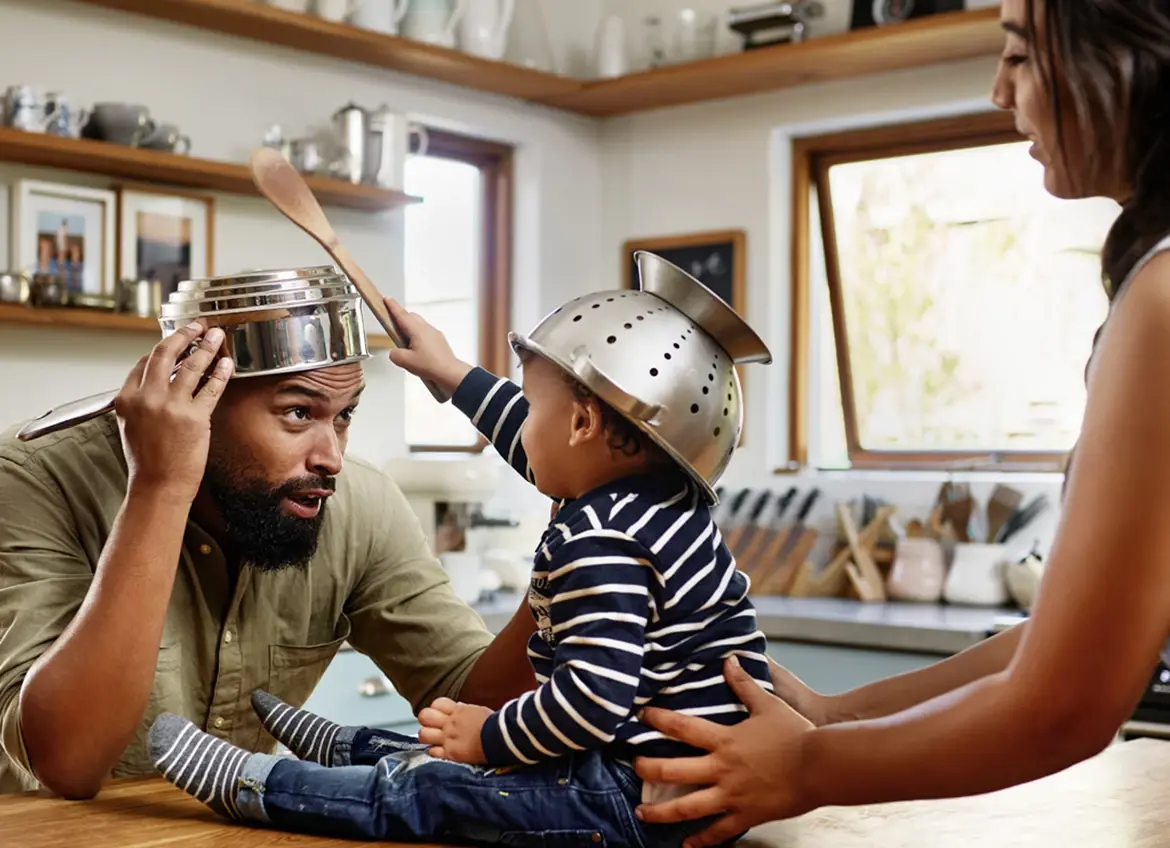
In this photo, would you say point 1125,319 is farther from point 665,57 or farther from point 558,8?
point 558,8

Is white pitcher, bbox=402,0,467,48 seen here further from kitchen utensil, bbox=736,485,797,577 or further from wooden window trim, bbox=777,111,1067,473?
kitchen utensil, bbox=736,485,797,577

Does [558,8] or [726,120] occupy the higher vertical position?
[558,8]

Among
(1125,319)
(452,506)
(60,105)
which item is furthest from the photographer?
(452,506)

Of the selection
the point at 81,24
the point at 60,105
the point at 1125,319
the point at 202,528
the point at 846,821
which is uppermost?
the point at 81,24

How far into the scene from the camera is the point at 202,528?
176 cm

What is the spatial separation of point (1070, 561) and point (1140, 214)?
0.25 meters

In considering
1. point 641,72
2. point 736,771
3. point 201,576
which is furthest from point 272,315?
point 641,72

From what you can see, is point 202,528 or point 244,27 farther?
point 244,27

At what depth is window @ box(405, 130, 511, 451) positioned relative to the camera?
4.41 m

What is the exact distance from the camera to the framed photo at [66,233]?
3252 millimetres

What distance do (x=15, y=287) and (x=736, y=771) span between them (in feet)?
8.46

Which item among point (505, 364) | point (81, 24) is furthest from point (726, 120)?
point (81, 24)

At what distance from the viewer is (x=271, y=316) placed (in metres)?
1.52

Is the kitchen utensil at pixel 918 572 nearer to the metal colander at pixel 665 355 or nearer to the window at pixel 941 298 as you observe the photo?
the window at pixel 941 298
